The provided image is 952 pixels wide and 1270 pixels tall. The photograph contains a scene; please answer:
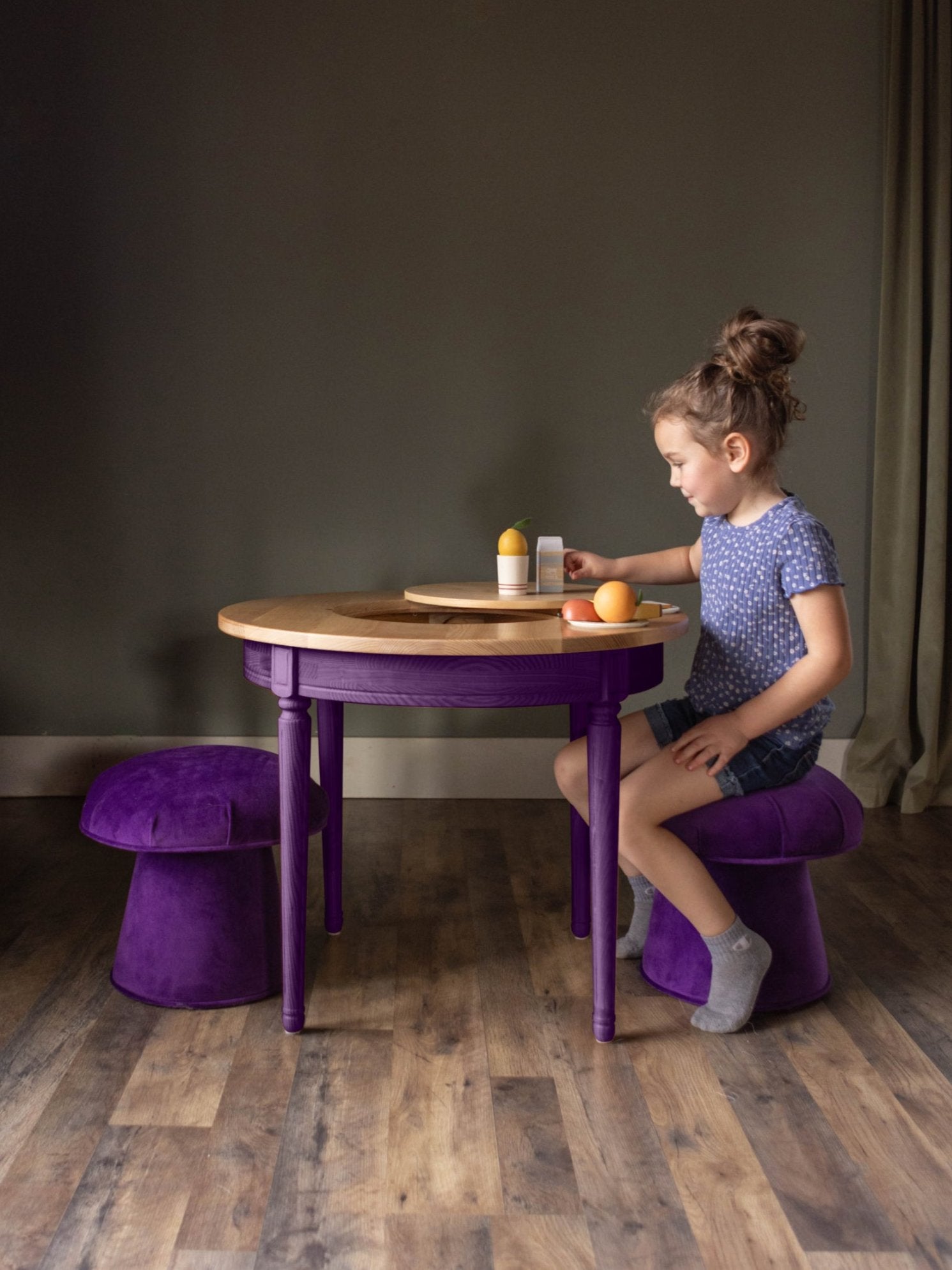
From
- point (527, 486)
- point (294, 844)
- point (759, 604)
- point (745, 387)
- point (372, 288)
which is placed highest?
point (372, 288)

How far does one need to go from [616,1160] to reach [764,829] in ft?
1.98

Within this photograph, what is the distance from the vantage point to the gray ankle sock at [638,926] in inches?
86.3

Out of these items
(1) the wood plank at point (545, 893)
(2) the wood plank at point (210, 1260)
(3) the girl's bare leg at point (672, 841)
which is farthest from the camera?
(1) the wood plank at point (545, 893)

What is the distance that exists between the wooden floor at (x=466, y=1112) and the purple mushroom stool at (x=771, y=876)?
5cm

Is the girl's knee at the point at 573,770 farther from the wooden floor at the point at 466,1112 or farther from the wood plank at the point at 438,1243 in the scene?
the wood plank at the point at 438,1243

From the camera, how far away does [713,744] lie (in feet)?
6.11

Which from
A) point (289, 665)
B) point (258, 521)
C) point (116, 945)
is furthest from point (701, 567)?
point (258, 521)

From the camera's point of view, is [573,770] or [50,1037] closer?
[50,1037]

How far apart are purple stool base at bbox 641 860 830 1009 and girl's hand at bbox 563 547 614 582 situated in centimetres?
64

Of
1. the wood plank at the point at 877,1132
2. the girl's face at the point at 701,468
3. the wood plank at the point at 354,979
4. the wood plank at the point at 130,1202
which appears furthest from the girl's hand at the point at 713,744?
the wood plank at the point at 130,1202

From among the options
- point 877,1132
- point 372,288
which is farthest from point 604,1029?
point 372,288

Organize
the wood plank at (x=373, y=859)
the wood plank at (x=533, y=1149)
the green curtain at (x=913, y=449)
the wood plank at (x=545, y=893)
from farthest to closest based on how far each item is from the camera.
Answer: the green curtain at (x=913, y=449) < the wood plank at (x=373, y=859) < the wood plank at (x=545, y=893) < the wood plank at (x=533, y=1149)

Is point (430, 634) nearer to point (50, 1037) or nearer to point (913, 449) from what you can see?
point (50, 1037)

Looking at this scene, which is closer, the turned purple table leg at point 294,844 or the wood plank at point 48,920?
the turned purple table leg at point 294,844
